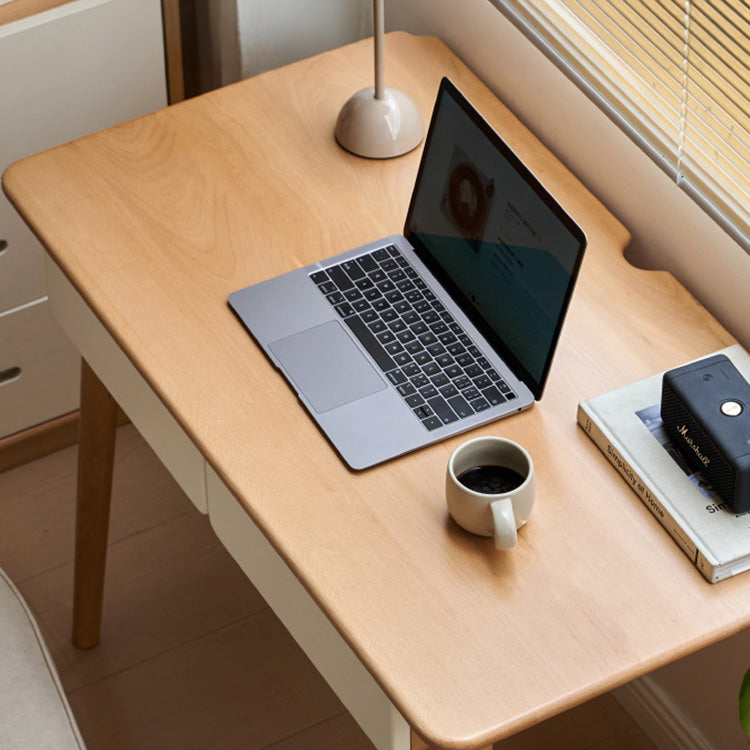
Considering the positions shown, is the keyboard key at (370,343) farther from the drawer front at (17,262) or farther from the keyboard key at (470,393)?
the drawer front at (17,262)

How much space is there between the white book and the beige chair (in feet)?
2.04

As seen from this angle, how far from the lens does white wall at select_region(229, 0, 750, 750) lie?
5.09 feet

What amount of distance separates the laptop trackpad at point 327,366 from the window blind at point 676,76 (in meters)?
0.42

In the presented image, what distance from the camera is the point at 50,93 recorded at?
1.96 meters

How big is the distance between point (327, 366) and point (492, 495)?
10.7 inches

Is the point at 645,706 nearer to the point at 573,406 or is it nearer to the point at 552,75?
the point at 573,406

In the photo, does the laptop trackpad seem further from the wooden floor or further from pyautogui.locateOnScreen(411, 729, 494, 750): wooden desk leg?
the wooden floor

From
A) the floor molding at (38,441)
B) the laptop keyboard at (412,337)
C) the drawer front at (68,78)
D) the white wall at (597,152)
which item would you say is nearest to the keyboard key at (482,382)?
the laptop keyboard at (412,337)

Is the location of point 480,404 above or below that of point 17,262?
above

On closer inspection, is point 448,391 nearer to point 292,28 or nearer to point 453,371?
point 453,371

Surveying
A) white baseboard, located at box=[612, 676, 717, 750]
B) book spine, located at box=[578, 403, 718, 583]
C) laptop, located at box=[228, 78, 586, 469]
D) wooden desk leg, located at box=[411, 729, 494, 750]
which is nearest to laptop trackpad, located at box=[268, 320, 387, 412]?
laptop, located at box=[228, 78, 586, 469]

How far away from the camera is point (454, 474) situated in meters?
1.29

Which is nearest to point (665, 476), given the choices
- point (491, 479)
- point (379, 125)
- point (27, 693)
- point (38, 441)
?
point (491, 479)

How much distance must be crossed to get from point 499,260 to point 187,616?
3.02 ft
